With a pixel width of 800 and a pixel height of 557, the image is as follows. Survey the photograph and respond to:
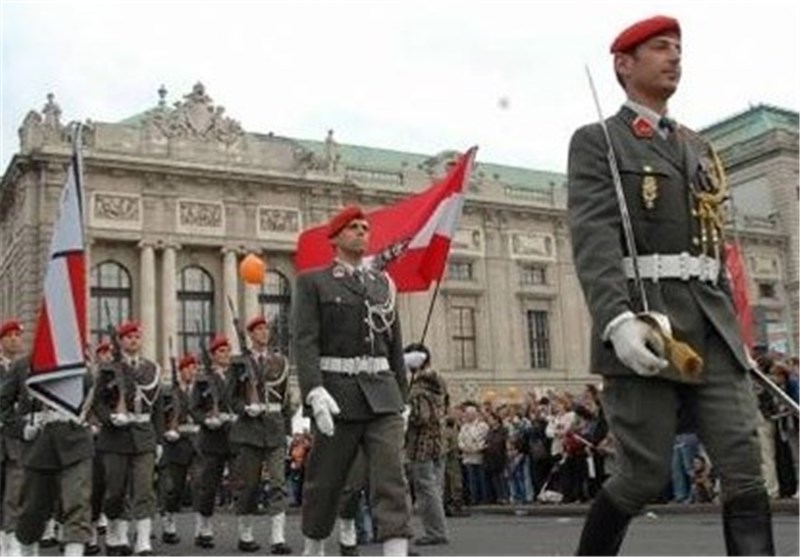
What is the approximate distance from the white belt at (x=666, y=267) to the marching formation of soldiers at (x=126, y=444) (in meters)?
5.16

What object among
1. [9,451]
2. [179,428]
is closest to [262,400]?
[9,451]

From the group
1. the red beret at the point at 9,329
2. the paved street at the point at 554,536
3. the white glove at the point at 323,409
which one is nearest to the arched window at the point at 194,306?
the paved street at the point at 554,536

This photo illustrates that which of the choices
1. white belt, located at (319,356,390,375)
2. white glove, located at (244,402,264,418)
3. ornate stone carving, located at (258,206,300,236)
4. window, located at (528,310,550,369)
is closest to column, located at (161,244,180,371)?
Answer: ornate stone carving, located at (258,206,300,236)

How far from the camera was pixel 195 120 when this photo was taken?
1795 inches

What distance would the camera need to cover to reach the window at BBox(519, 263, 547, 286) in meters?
52.2

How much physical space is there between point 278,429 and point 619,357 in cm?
729

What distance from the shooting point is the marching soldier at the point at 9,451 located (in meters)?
9.57

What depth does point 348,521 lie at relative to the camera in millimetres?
8711

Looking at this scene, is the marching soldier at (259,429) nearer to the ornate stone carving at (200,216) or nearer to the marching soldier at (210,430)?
the marching soldier at (210,430)

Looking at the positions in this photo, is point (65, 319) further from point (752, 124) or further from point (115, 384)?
point (752, 124)

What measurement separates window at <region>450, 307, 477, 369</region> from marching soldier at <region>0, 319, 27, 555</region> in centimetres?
3950

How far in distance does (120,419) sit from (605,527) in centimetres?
682

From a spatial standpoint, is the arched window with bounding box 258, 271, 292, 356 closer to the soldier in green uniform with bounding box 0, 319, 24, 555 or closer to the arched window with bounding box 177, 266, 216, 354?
the arched window with bounding box 177, 266, 216, 354

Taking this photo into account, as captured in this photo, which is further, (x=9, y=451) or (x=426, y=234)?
(x=426, y=234)
